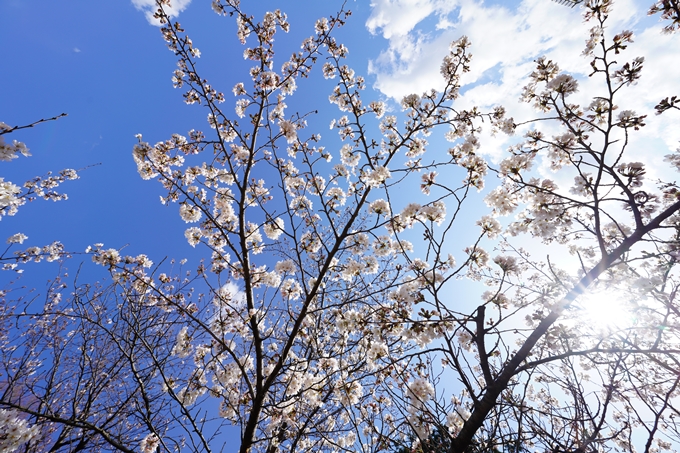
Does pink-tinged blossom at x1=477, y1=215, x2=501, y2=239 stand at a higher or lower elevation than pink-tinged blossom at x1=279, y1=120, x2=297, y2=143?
lower

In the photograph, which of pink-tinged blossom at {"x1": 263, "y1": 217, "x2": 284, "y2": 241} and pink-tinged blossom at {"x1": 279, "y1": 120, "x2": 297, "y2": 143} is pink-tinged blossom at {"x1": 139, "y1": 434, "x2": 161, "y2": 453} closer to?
pink-tinged blossom at {"x1": 263, "y1": 217, "x2": 284, "y2": 241}

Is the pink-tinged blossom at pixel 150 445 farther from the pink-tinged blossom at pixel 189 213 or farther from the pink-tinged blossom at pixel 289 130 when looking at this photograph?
the pink-tinged blossom at pixel 289 130

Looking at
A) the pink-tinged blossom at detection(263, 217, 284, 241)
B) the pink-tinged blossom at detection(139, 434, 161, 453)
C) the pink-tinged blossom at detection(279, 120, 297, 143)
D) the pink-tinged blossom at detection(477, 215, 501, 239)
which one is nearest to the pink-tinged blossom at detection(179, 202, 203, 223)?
the pink-tinged blossom at detection(263, 217, 284, 241)

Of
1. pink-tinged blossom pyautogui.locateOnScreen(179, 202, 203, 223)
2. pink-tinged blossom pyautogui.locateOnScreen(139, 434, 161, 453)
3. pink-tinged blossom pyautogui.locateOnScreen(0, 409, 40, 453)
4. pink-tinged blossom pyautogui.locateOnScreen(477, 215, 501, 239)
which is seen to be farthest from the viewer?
pink-tinged blossom pyautogui.locateOnScreen(179, 202, 203, 223)

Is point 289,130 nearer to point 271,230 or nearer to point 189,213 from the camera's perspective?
point 271,230

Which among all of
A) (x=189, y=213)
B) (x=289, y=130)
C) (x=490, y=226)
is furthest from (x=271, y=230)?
(x=490, y=226)

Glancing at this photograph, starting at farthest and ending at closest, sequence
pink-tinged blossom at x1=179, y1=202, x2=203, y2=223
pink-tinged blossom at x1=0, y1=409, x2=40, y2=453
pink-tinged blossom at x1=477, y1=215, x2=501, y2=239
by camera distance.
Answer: pink-tinged blossom at x1=179, y1=202, x2=203, y2=223, pink-tinged blossom at x1=477, y1=215, x2=501, y2=239, pink-tinged blossom at x1=0, y1=409, x2=40, y2=453

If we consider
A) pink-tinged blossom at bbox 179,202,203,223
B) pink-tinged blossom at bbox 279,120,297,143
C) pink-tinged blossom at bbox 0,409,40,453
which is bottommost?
pink-tinged blossom at bbox 0,409,40,453

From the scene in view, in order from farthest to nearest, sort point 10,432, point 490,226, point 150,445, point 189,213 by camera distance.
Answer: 1. point 189,213
2. point 150,445
3. point 490,226
4. point 10,432

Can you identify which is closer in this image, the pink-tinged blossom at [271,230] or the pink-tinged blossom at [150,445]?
the pink-tinged blossom at [150,445]

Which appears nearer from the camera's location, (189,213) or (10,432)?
(10,432)

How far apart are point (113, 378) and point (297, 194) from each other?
17.2 feet

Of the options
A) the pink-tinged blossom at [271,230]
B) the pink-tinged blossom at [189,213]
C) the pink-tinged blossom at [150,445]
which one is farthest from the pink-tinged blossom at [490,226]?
the pink-tinged blossom at [150,445]

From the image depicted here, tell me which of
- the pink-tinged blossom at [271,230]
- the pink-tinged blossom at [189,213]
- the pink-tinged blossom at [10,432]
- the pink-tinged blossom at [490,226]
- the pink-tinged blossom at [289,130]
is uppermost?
the pink-tinged blossom at [289,130]
